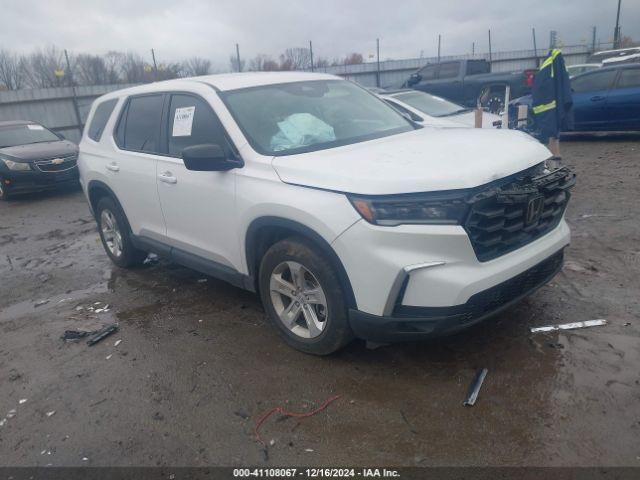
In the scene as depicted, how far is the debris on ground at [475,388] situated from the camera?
2974 mm

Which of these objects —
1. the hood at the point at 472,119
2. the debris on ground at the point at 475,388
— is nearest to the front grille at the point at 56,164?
the hood at the point at 472,119

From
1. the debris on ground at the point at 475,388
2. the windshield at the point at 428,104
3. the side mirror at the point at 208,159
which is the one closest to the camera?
the debris on ground at the point at 475,388

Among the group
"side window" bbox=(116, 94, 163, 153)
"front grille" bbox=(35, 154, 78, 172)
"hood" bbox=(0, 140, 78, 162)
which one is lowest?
"front grille" bbox=(35, 154, 78, 172)

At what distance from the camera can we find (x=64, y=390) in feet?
11.5

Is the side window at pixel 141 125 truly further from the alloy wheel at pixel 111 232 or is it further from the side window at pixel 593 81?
the side window at pixel 593 81

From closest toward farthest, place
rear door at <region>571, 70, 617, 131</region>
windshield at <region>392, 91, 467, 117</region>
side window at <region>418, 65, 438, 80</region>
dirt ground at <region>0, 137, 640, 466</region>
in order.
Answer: dirt ground at <region>0, 137, 640, 466</region> < windshield at <region>392, 91, 467, 117</region> < rear door at <region>571, 70, 617, 131</region> < side window at <region>418, 65, 438, 80</region>

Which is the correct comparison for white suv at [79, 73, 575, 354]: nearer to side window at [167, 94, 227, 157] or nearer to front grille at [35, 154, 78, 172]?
side window at [167, 94, 227, 157]

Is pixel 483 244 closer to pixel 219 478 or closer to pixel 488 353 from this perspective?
pixel 488 353

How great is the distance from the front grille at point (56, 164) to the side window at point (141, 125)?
607 cm

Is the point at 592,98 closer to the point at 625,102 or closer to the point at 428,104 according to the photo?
the point at 625,102

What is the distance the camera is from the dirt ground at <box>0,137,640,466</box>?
8.91 feet

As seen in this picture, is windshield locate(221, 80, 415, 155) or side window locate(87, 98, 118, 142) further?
side window locate(87, 98, 118, 142)

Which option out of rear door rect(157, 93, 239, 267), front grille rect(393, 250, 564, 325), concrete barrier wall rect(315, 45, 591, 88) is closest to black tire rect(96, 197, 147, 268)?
rear door rect(157, 93, 239, 267)

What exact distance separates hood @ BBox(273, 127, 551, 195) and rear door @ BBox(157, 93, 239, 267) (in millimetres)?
611
